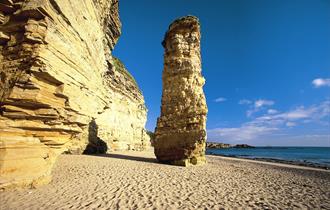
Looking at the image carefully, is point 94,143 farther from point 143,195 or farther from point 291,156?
point 291,156

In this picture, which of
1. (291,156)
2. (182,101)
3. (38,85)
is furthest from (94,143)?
(291,156)

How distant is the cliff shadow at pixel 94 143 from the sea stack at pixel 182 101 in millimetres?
8627

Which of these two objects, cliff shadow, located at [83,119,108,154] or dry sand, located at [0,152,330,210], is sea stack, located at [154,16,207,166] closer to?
dry sand, located at [0,152,330,210]

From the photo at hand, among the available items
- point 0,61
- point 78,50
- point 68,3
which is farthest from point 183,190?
point 68,3

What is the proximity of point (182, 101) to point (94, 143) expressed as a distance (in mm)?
11866

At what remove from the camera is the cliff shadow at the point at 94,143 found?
20.5 m

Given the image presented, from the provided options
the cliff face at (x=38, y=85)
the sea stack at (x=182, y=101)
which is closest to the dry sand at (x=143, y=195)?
the cliff face at (x=38, y=85)

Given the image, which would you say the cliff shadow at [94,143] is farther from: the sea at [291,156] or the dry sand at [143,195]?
the sea at [291,156]

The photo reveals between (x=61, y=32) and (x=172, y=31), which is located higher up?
(x=172, y=31)

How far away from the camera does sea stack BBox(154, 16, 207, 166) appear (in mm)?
15391

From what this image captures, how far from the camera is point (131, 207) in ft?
18.9

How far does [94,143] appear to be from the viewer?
21.1 metres

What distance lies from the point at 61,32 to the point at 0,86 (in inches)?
116

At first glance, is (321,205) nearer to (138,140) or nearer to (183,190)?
(183,190)
